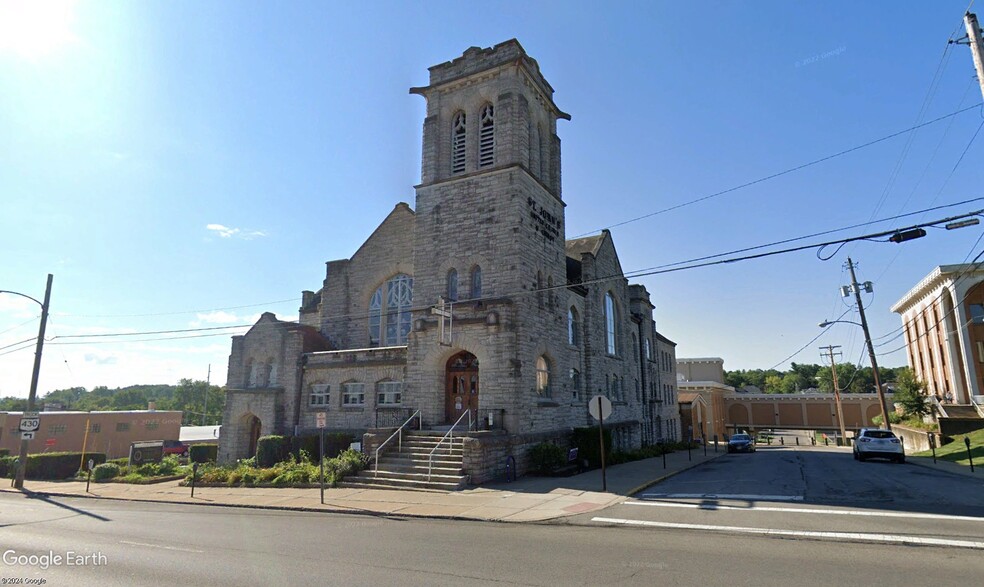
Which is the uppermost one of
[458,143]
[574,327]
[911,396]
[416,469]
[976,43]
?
[458,143]

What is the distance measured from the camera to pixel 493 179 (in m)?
22.5

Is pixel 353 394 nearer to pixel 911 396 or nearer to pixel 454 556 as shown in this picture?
pixel 454 556

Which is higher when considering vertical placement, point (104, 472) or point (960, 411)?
point (960, 411)


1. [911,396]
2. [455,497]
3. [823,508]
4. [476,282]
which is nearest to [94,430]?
[476,282]

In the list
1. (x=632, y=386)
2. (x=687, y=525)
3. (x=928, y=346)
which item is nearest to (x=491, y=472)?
(x=687, y=525)

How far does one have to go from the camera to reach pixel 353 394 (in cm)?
2498

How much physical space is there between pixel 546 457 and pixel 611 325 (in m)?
13.9

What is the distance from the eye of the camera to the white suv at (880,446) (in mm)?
23344

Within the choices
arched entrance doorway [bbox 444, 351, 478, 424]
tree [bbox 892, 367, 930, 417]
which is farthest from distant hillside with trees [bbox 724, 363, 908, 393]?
arched entrance doorway [bbox 444, 351, 478, 424]

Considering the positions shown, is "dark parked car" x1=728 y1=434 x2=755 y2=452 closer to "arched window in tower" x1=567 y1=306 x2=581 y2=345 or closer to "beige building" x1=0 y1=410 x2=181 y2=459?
"arched window in tower" x1=567 y1=306 x2=581 y2=345

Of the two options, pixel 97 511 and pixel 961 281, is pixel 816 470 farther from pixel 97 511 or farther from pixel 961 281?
Answer: pixel 961 281

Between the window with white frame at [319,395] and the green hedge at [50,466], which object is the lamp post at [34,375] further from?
the window with white frame at [319,395]

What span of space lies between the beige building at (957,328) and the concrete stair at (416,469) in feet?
122

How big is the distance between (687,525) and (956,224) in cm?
791
